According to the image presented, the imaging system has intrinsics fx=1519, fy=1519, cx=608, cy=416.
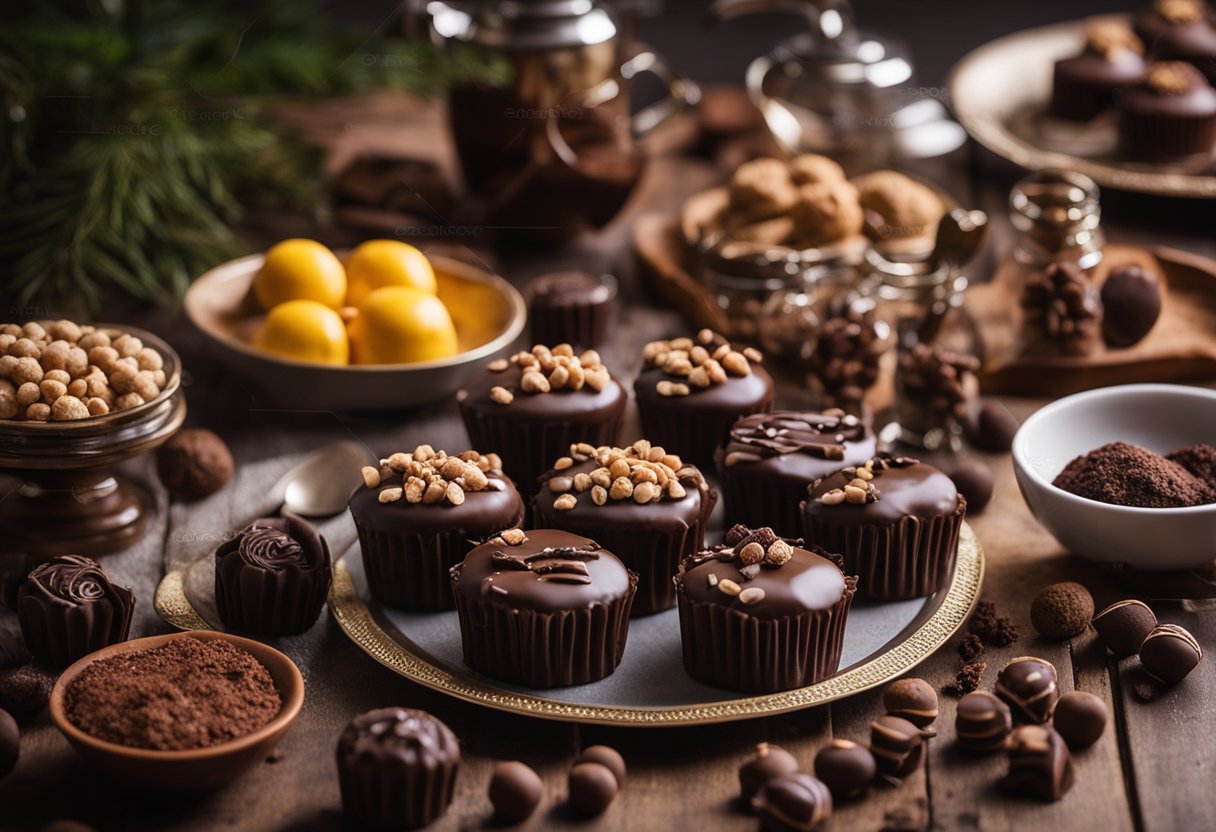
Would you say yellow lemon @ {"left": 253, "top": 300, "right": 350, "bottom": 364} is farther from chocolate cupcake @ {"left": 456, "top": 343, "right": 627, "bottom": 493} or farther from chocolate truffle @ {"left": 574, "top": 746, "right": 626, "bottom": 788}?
chocolate truffle @ {"left": 574, "top": 746, "right": 626, "bottom": 788}

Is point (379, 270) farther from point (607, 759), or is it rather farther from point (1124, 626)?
point (1124, 626)

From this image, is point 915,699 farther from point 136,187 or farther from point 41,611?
point 136,187

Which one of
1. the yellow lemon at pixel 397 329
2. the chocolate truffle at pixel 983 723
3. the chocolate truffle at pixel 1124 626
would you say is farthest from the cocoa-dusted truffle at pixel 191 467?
the chocolate truffle at pixel 1124 626

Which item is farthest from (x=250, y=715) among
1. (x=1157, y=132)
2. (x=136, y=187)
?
(x=1157, y=132)

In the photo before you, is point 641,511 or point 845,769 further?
point 641,511

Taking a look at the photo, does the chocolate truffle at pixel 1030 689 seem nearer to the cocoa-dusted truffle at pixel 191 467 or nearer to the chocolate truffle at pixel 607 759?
the chocolate truffle at pixel 607 759

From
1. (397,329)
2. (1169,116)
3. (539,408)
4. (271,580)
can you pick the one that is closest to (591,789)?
(271,580)
